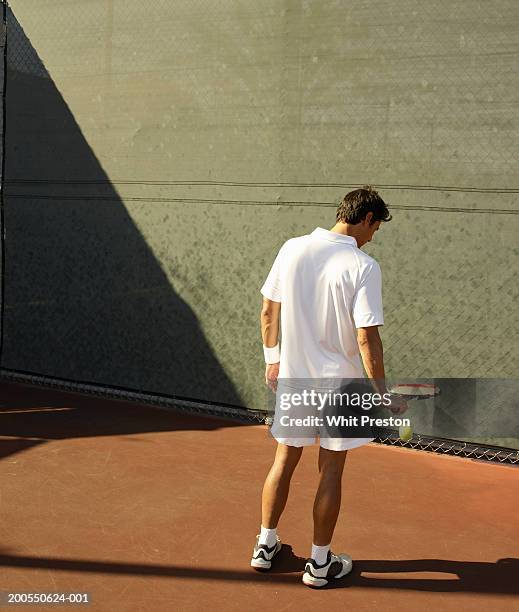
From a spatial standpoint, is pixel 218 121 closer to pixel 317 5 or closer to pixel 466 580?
pixel 317 5

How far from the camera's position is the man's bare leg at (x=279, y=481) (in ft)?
12.3

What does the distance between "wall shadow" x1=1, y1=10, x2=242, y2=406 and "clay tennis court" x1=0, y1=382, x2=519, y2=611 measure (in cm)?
73

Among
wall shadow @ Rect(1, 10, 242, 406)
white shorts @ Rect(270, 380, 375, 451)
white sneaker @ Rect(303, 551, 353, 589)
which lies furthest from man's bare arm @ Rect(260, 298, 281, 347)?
wall shadow @ Rect(1, 10, 242, 406)

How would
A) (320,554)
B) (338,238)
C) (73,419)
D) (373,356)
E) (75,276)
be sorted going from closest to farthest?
(373,356) → (338,238) → (320,554) → (73,419) → (75,276)

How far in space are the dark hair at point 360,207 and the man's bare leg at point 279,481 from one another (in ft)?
3.58

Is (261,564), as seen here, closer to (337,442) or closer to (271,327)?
(337,442)

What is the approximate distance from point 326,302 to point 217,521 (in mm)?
1650

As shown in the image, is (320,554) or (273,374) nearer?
(320,554)

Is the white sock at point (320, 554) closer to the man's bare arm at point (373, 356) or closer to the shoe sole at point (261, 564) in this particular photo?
the shoe sole at point (261, 564)

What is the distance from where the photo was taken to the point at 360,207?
3.60m

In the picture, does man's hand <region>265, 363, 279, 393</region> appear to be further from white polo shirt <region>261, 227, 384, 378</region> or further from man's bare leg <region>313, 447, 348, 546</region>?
man's bare leg <region>313, 447, 348, 546</region>

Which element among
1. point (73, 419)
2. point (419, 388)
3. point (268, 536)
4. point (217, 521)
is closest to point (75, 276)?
point (73, 419)

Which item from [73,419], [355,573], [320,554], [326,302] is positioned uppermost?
[326,302]

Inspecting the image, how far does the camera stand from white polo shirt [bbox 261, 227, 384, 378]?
347cm
